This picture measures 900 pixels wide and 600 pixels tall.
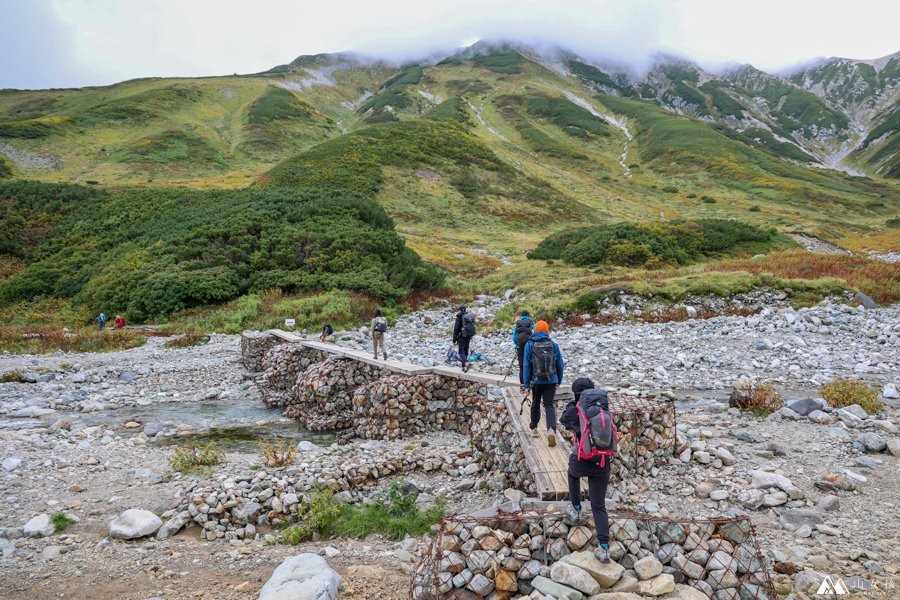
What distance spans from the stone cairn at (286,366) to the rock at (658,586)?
13626mm

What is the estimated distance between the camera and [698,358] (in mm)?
14516

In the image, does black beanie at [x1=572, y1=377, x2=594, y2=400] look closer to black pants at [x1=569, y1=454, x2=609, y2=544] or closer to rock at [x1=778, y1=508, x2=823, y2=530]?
black pants at [x1=569, y1=454, x2=609, y2=544]

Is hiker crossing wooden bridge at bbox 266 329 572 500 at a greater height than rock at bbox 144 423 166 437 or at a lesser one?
greater

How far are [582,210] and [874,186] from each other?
86.2 meters

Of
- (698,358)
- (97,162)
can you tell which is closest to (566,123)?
(97,162)

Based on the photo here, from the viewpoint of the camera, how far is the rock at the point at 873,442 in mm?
8000

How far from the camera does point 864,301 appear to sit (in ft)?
65.1

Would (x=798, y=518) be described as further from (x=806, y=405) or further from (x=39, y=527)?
(x=39, y=527)

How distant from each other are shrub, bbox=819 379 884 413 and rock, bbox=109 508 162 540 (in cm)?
1322

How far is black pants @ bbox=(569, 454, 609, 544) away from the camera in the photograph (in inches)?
191

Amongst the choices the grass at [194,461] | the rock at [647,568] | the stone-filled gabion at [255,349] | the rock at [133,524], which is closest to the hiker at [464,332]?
the grass at [194,461]

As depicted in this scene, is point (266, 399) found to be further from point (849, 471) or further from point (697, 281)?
point (697, 281)

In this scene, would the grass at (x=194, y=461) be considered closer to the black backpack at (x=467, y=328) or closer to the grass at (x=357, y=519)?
the grass at (x=357, y=519)

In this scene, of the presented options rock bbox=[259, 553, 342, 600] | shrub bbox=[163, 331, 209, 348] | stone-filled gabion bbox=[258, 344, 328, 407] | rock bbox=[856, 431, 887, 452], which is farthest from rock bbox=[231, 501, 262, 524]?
shrub bbox=[163, 331, 209, 348]
